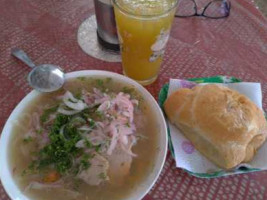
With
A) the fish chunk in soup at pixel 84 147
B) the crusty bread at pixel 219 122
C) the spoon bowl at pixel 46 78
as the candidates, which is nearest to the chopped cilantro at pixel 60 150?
the fish chunk in soup at pixel 84 147

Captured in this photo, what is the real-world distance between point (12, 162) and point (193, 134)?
46 centimetres

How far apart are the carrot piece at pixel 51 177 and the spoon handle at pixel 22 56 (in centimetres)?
41

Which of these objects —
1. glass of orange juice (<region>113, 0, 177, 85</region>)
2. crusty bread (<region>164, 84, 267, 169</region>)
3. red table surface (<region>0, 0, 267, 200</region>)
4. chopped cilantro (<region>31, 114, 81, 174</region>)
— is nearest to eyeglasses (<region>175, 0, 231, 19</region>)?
red table surface (<region>0, 0, 267, 200</region>)

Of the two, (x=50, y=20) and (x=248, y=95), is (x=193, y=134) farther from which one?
(x=50, y=20)

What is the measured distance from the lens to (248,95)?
0.85 meters

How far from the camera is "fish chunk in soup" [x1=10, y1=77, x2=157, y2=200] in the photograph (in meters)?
0.65

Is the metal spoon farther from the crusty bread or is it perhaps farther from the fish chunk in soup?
the crusty bread

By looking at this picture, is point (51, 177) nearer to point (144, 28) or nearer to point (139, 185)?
point (139, 185)

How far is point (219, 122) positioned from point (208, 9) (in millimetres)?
635

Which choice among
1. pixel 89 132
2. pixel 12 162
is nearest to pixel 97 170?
pixel 89 132

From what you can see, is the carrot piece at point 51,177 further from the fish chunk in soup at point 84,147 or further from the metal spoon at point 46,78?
the metal spoon at point 46,78

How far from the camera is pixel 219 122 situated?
2.31 feet

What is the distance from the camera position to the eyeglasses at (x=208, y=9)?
114cm

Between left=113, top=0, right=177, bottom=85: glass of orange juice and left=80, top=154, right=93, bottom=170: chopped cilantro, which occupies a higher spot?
left=113, top=0, right=177, bottom=85: glass of orange juice
